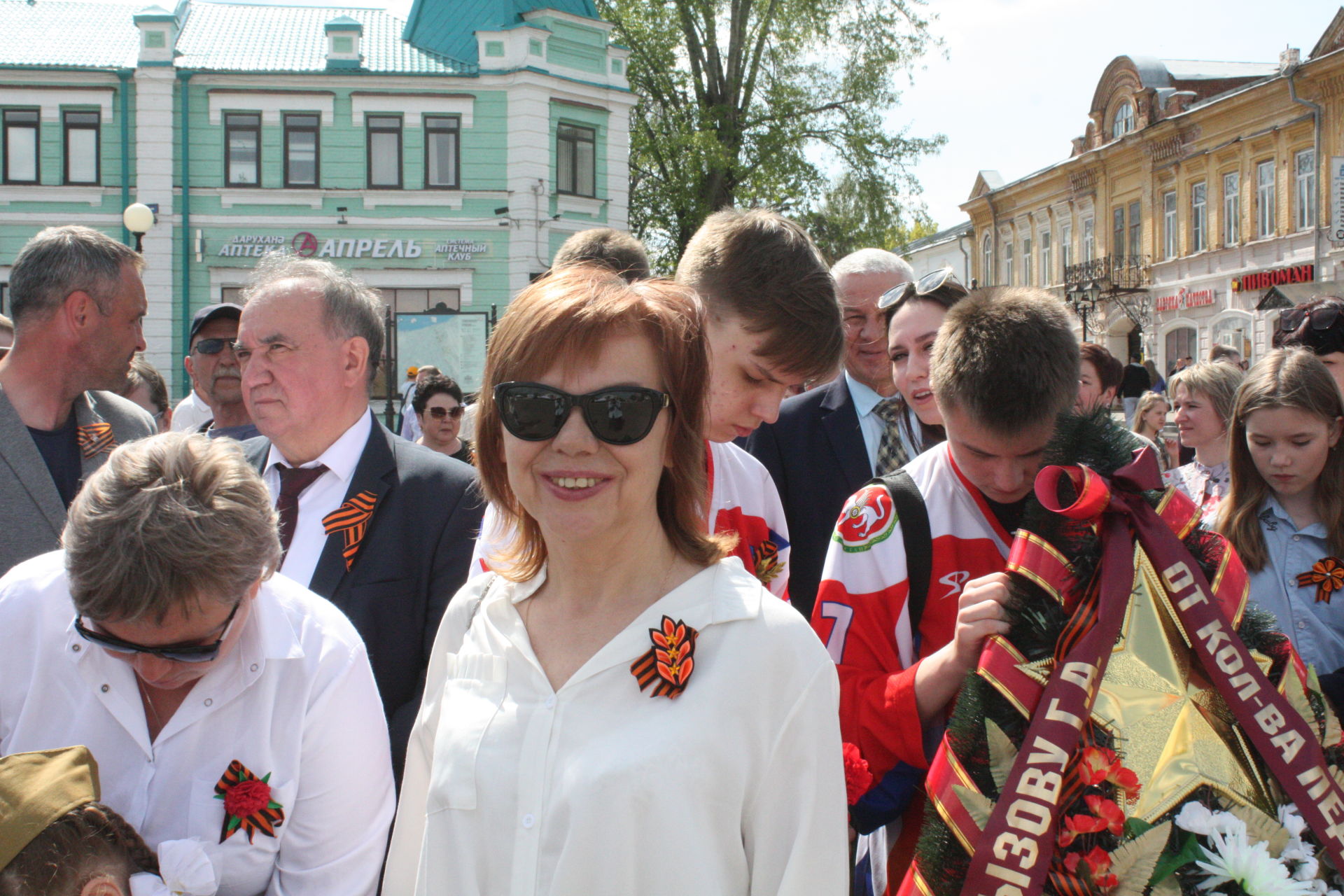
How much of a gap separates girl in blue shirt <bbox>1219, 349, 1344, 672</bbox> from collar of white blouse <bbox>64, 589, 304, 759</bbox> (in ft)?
8.65

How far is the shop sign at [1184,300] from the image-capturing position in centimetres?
3045

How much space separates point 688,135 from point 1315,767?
24108 millimetres

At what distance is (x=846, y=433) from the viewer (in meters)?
3.46

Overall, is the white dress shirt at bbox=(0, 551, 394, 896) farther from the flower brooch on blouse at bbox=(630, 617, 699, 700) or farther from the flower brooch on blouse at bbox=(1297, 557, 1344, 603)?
the flower brooch on blouse at bbox=(1297, 557, 1344, 603)

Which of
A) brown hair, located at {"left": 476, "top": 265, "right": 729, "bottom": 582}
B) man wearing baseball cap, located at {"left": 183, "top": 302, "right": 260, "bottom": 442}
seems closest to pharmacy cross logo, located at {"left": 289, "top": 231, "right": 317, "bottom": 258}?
man wearing baseball cap, located at {"left": 183, "top": 302, "right": 260, "bottom": 442}

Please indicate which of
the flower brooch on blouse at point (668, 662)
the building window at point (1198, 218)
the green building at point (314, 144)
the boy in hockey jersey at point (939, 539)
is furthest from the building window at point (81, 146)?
the building window at point (1198, 218)

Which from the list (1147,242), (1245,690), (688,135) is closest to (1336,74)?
(1147,242)

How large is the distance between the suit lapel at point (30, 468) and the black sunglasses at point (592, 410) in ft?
7.80

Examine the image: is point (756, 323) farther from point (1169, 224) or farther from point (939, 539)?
point (1169, 224)

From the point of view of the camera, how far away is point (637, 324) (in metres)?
1.73

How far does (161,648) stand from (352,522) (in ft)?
3.00

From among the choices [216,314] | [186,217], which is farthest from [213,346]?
[186,217]

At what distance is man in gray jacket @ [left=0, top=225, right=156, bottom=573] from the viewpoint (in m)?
3.66

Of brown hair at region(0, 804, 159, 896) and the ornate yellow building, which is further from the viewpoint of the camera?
the ornate yellow building
